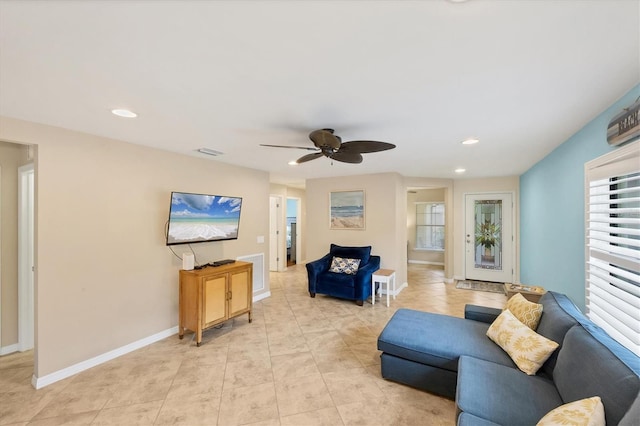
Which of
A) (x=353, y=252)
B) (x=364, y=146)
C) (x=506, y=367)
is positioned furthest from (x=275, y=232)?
(x=506, y=367)

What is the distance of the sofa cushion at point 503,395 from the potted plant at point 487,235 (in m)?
4.77

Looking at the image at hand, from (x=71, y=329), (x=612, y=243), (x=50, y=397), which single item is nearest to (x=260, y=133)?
(x=71, y=329)

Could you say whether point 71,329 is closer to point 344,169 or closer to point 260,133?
point 260,133

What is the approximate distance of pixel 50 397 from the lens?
2.25 metres

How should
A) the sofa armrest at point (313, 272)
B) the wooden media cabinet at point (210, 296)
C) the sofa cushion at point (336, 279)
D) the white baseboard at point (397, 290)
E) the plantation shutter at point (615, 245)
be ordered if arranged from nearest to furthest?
the plantation shutter at point (615, 245) → the wooden media cabinet at point (210, 296) → the sofa cushion at point (336, 279) → the sofa armrest at point (313, 272) → the white baseboard at point (397, 290)

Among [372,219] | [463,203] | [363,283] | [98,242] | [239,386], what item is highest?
[463,203]

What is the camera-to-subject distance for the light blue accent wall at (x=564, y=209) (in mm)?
2283

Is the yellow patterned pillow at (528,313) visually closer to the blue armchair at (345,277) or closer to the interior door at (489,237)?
the blue armchair at (345,277)

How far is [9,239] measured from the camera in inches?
116

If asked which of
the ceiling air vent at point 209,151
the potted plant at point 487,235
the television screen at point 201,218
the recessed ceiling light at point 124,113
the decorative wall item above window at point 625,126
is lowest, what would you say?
the potted plant at point 487,235

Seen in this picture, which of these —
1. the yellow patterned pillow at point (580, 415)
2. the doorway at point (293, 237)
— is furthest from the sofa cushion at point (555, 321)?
the doorway at point (293, 237)

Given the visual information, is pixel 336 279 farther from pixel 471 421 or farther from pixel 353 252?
pixel 471 421

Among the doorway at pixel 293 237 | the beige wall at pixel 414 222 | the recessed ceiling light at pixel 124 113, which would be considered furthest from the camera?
the doorway at pixel 293 237

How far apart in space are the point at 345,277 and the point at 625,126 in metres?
3.62
